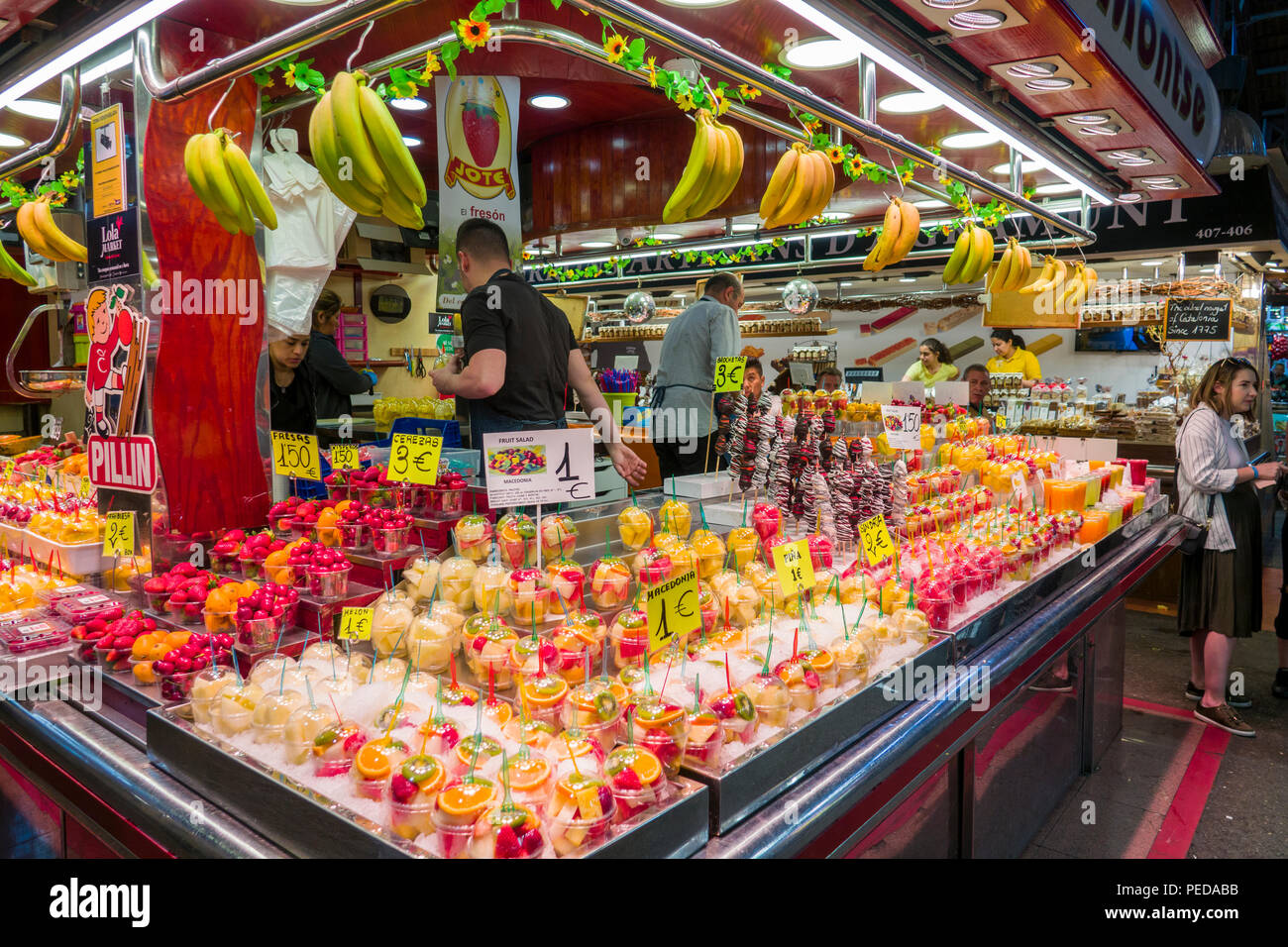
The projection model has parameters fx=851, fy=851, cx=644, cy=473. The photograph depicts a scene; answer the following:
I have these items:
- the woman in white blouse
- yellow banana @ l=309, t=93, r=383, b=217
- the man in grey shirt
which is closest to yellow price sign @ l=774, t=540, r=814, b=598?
yellow banana @ l=309, t=93, r=383, b=217

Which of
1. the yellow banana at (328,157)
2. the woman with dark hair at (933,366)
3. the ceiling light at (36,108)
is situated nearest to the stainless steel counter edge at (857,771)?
the yellow banana at (328,157)

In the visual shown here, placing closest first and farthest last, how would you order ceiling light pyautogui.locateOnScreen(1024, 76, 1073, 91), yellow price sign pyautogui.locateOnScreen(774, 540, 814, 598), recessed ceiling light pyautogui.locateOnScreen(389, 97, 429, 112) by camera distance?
yellow price sign pyautogui.locateOnScreen(774, 540, 814, 598)
ceiling light pyautogui.locateOnScreen(1024, 76, 1073, 91)
recessed ceiling light pyautogui.locateOnScreen(389, 97, 429, 112)

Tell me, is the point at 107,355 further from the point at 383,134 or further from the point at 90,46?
the point at 383,134

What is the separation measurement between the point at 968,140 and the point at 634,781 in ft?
13.8

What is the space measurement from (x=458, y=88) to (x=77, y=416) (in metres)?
7.20

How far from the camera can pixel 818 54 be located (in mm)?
3486

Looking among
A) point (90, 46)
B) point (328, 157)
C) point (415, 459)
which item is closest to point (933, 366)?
point (415, 459)

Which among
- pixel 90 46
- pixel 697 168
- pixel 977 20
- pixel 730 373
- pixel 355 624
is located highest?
pixel 977 20

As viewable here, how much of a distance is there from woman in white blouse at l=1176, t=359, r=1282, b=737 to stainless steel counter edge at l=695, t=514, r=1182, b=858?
6.86 feet

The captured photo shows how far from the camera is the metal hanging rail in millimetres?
1933

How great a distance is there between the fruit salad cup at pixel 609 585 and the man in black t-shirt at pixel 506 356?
924 mm

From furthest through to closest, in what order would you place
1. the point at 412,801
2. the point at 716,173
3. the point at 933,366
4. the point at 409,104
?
the point at 933,366, the point at 409,104, the point at 716,173, the point at 412,801

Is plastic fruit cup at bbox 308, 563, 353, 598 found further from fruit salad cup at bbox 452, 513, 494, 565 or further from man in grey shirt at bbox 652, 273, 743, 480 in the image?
man in grey shirt at bbox 652, 273, 743, 480

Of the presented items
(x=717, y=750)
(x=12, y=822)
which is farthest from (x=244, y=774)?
(x=12, y=822)
